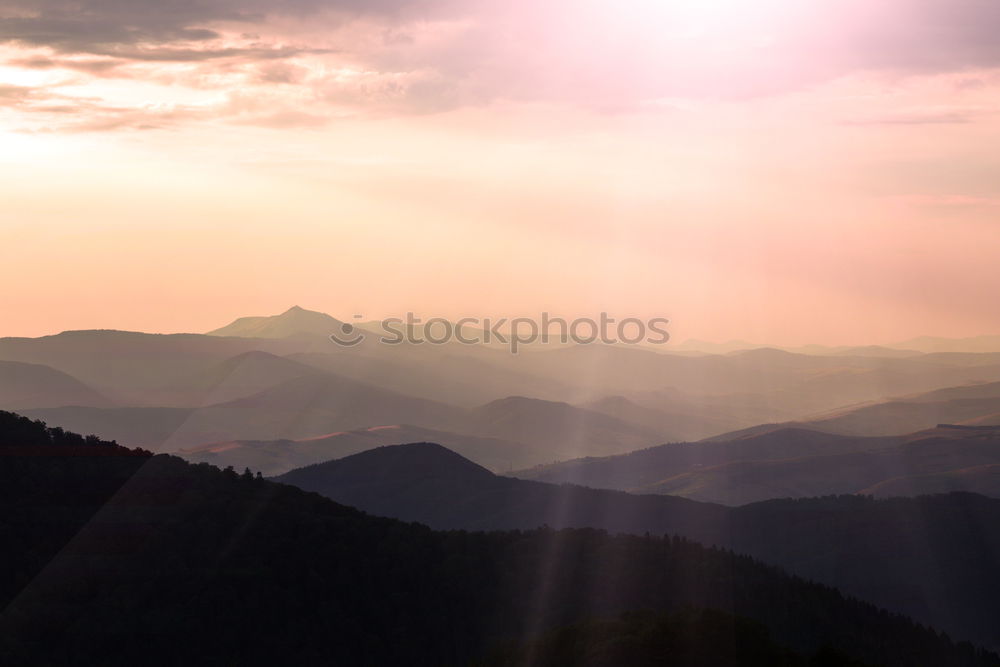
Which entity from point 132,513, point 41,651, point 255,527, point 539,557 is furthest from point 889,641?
point 41,651

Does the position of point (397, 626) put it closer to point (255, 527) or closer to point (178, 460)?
point (255, 527)

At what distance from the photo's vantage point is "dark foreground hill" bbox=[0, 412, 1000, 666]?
293 feet

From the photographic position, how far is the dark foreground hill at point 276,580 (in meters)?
89.3

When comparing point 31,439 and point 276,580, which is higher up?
point 31,439

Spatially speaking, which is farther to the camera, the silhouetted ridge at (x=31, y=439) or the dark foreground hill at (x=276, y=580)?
the silhouetted ridge at (x=31, y=439)

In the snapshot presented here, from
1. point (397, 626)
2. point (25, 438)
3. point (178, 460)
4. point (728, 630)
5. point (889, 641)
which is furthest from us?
point (889, 641)

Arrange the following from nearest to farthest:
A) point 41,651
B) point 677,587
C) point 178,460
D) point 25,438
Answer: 1. point 41,651
2. point 25,438
3. point 178,460
4. point 677,587

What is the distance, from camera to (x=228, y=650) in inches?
3600

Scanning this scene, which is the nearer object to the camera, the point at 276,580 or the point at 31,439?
the point at 276,580

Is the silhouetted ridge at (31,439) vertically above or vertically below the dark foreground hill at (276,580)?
above

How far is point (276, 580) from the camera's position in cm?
10325

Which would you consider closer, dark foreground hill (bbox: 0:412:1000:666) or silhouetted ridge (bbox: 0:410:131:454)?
dark foreground hill (bbox: 0:412:1000:666)

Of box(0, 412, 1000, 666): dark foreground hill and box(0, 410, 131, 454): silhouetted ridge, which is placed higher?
box(0, 410, 131, 454): silhouetted ridge

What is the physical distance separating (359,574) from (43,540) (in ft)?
97.2
